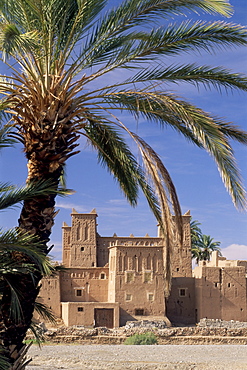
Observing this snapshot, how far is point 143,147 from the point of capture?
28.7ft

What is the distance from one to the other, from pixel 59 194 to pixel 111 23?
9.79 ft

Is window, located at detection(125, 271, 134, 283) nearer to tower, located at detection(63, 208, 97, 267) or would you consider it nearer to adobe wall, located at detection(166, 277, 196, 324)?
adobe wall, located at detection(166, 277, 196, 324)

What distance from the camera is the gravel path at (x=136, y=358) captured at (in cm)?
2064

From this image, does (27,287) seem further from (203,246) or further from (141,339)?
(203,246)

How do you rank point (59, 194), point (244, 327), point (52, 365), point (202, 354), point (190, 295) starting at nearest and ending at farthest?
point (59, 194) → point (52, 365) → point (202, 354) → point (244, 327) → point (190, 295)

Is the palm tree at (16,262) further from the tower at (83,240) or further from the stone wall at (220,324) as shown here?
the tower at (83,240)

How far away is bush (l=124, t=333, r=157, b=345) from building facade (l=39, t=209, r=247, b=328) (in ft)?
9.95

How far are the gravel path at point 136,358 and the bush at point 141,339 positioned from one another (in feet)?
6.75

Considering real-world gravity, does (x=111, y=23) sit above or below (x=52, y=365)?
above

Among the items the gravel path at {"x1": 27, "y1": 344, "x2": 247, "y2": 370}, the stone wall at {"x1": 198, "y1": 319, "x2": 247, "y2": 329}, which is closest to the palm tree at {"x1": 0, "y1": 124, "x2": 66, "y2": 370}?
the gravel path at {"x1": 27, "y1": 344, "x2": 247, "y2": 370}

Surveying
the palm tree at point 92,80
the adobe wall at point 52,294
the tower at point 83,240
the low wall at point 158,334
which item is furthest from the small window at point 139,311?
the palm tree at point 92,80

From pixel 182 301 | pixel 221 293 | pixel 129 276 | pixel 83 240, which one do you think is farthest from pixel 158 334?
pixel 83 240

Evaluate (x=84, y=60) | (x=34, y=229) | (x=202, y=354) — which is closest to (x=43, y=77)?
(x=84, y=60)

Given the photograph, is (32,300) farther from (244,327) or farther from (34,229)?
(244,327)
